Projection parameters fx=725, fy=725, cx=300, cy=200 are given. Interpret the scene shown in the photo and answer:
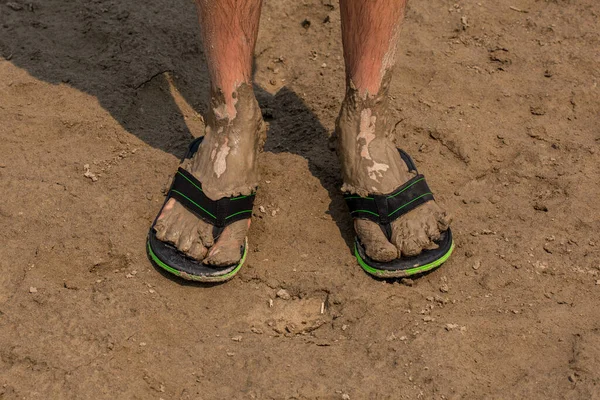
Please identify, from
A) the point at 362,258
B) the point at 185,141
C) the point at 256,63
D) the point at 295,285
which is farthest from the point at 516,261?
the point at 256,63

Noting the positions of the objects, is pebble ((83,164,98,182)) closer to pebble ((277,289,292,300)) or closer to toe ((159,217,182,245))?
toe ((159,217,182,245))

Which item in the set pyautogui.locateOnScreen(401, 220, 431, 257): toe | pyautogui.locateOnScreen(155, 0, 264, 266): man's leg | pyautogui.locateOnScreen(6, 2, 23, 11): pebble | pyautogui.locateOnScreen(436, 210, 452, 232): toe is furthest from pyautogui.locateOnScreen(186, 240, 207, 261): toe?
pyautogui.locateOnScreen(6, 2, 23, 11): pebble

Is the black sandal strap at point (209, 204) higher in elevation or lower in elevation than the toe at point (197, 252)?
higher

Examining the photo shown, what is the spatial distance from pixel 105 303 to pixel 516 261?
1.18 m

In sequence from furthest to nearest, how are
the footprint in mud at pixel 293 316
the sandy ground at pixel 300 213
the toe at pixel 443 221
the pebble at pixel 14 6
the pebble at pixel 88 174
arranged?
the pebble at pixel 14 6, the pebble at pixel 88 174, the toe at pixel 443 221, the footprint in mud at pixel 293 316, the sandy ground at pixel 300 213

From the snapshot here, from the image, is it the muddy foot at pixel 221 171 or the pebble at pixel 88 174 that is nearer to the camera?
the muddy foot at pixel 221 171

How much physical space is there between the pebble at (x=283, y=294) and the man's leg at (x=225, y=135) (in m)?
0.16

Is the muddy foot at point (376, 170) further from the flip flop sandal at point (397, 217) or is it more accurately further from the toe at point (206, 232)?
the toe at point (206, 232)

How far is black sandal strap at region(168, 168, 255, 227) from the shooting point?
212 cm

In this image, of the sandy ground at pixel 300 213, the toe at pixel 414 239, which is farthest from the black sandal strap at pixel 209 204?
the toe at pixel 414 239

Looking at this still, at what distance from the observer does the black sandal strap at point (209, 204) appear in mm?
2121

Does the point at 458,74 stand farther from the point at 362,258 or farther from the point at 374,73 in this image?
the point at 362,258

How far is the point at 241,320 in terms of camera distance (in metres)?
1.99

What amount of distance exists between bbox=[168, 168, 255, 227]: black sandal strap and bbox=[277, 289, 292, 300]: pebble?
0.83 feet
